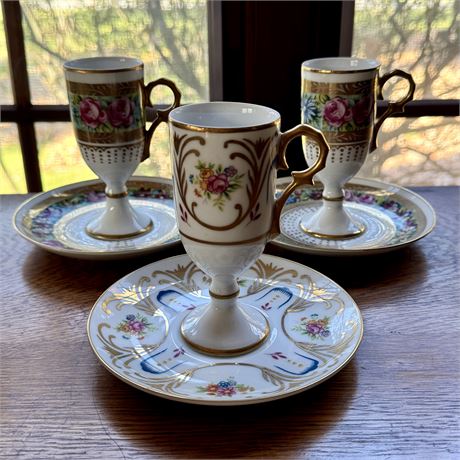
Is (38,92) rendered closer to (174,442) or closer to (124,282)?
(124,282)

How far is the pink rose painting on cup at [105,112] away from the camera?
2.22 feet

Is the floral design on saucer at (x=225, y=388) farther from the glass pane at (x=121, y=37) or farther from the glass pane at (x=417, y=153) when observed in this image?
the glass pane at (x=417, y=153)

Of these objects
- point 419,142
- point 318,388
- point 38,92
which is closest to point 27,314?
point 318,388

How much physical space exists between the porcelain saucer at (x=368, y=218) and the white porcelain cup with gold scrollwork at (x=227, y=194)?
172mm

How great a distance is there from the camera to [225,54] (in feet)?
3.18

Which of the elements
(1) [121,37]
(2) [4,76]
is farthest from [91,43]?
(2) [4,76]

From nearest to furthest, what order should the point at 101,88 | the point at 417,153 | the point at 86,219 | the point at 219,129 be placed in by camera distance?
the point at 219,129 → the point at 101,88 → the point at 86,219 → the point at 417,153

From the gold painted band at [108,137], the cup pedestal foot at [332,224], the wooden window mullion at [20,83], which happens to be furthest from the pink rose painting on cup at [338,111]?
the wooden window mullion at [20,83]

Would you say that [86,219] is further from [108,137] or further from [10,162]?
[10,162]

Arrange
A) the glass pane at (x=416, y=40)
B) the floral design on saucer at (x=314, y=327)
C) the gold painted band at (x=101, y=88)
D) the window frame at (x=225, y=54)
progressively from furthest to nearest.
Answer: the glass pane at (x=416, y=40)
the window frame at (x=225, y=54)
the gold painted band at (x=101, y=88)
the floral design on saucer at (x=314, y=327)

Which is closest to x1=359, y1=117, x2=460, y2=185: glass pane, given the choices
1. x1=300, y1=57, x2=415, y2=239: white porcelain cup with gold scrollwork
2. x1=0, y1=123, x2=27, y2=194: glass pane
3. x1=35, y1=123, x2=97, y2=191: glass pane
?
x1=300, y1=57, x2=415, y2=239: white porcelain cup with gold scrollwork

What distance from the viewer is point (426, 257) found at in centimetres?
70

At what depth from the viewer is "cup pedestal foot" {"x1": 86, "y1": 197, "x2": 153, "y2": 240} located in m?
0.75

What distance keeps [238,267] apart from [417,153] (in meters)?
Result: 0.79
